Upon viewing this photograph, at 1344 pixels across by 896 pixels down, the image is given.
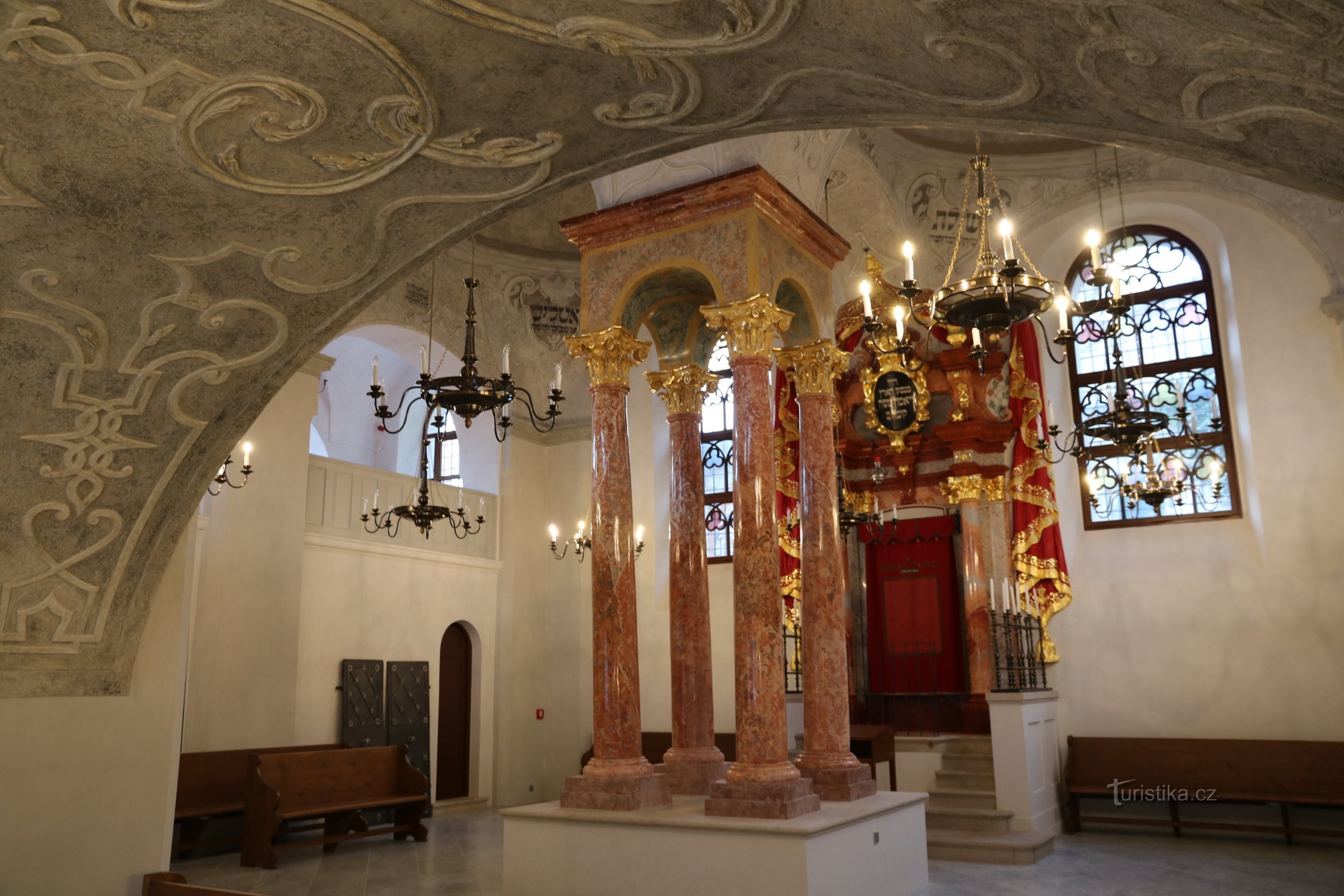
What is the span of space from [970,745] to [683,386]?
583 centimetres

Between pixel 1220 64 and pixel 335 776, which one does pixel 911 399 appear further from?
pixel 1220 64

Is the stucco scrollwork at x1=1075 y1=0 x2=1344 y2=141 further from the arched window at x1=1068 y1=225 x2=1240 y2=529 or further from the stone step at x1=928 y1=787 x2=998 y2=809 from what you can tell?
the arched window at x1=1068 y1=225 x2=1240 y2=529

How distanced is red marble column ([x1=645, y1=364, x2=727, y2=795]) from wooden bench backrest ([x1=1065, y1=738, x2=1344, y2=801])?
5.25m

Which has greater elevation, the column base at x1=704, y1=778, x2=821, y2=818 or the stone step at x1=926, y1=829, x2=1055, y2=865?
the column base at x1=704, y1=778, x2=821, y2=818

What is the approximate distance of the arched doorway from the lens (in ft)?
48.2

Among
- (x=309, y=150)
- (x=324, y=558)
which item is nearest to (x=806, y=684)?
(x=309, y=150)

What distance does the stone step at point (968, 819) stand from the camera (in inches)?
407

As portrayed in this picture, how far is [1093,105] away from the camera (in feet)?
12.8

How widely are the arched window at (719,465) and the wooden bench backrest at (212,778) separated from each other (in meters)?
6.95

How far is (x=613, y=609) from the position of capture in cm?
799

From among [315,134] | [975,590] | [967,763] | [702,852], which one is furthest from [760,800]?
[975,590]

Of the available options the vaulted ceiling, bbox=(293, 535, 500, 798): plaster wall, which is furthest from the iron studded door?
the vaulted ceiling

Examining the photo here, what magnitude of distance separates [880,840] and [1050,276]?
28.2ft

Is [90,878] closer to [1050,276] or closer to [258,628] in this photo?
[258,628]
